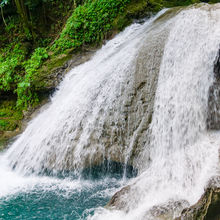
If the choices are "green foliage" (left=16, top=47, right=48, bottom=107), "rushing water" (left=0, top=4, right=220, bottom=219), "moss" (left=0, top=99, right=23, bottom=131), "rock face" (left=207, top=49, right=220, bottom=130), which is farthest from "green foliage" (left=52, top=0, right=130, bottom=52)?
"rock face" (left=207, top=49, right=220, bottom=130)

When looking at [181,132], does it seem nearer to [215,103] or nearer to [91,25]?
[215,103]

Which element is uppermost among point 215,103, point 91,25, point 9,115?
point 91,25

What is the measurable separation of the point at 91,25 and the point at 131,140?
5.04 meters

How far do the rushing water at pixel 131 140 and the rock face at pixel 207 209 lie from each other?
0.47 m

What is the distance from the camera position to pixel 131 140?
4.86m

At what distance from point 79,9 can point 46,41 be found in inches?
75.3

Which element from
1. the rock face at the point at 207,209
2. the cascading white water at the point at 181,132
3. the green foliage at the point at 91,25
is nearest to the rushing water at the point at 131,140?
the cascading white water at the point at 181,132

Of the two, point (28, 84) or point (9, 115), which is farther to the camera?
point (9, 115)

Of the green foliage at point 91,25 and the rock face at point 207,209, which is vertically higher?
the green foliage at point 91,25

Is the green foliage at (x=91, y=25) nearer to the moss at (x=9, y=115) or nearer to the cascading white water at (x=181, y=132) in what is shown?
the moss at (x=9, y=115)

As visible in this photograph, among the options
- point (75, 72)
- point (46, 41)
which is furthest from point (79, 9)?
point (75, 72)

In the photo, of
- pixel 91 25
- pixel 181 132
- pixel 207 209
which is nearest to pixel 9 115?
pixel 91 25

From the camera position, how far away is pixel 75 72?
747cm

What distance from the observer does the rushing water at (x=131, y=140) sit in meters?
3.75
